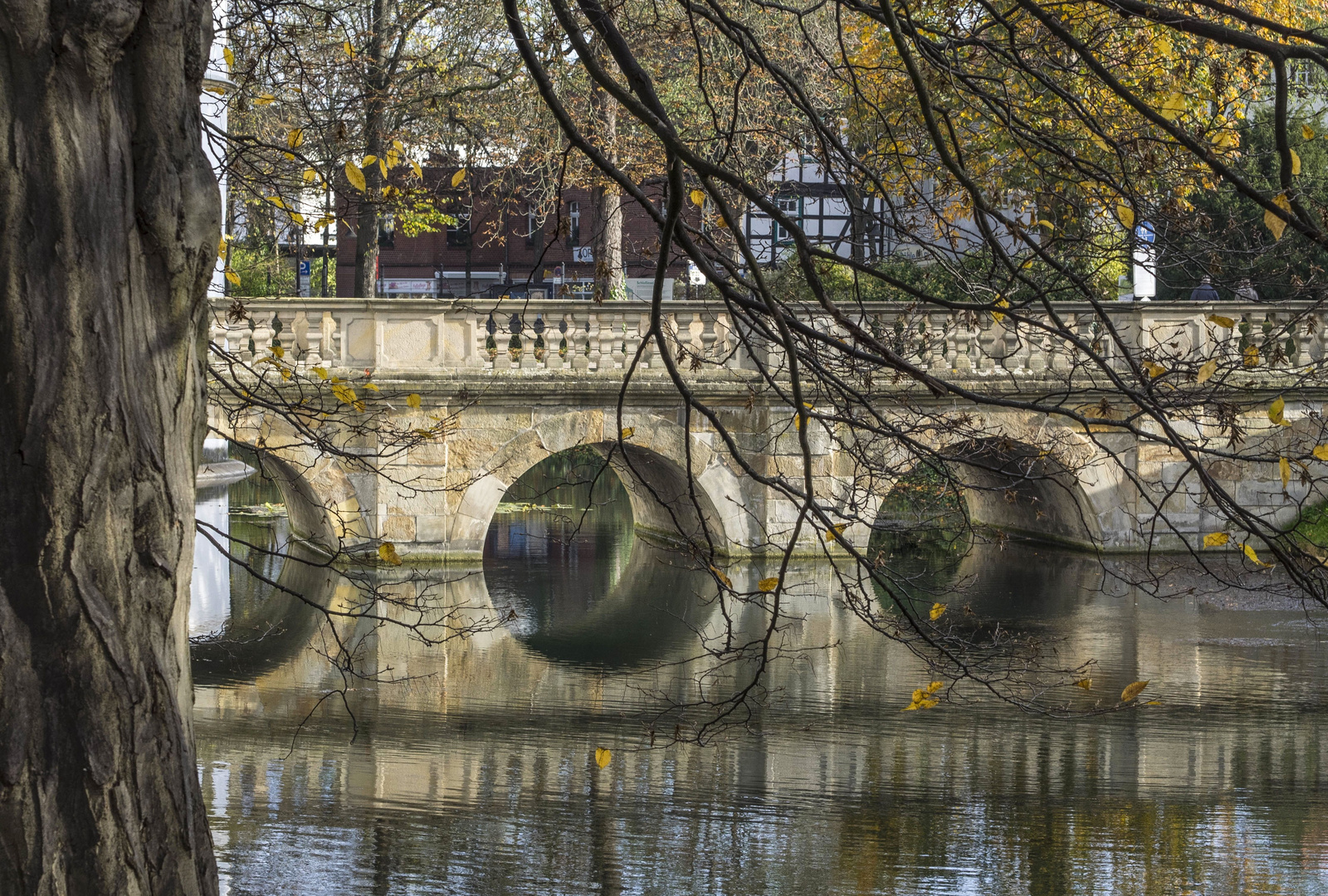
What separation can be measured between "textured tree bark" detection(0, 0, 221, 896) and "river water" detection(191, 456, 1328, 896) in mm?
3477

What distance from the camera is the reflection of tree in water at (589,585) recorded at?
12.2m

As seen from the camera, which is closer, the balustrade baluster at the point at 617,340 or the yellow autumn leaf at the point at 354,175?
the yellow autumn leaf at the point at 354,175

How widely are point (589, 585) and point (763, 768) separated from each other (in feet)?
23.4

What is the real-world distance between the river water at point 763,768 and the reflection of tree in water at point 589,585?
95 mm

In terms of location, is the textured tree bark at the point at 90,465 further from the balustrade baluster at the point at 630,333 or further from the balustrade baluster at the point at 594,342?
the balustrade baluster at the point at 594,342

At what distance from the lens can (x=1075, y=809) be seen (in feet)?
24.7

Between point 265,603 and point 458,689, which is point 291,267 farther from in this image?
point 458,689

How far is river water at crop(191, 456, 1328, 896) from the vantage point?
6.62 metres

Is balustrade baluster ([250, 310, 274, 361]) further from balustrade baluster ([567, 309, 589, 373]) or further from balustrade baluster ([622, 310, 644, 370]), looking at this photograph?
balustrade baluster ([622, 310, 644, 370])

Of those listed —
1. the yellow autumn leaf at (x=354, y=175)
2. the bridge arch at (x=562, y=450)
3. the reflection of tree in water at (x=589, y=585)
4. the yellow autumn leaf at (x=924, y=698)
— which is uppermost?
the yellow autumn leaf at (x=354, y=175)

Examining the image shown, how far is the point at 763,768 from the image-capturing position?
8320 mm

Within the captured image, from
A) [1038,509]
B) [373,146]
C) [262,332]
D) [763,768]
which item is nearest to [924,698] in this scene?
[763,768]

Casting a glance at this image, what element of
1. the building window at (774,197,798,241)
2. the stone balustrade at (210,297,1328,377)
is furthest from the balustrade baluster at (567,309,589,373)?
the building window at (774,197,798,241)

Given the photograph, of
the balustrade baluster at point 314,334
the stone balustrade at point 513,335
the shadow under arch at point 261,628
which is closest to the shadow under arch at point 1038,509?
the stone balustrade at point 513,335
